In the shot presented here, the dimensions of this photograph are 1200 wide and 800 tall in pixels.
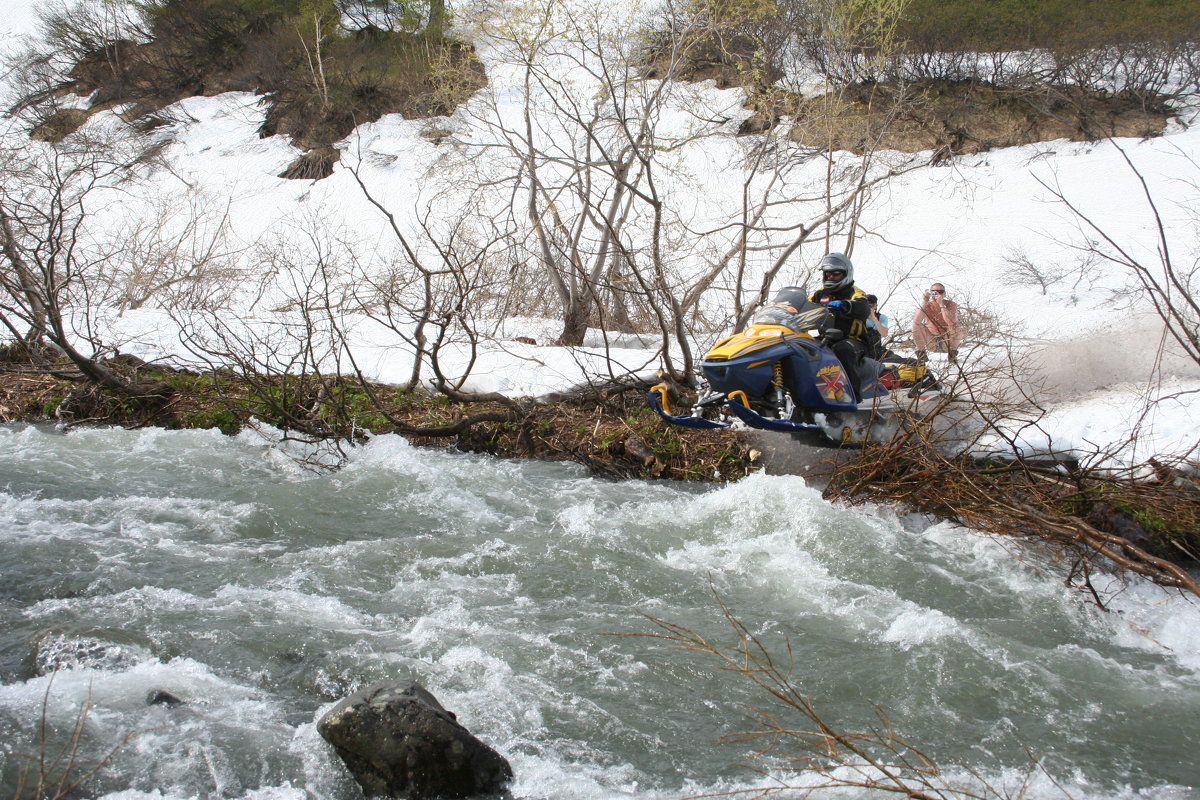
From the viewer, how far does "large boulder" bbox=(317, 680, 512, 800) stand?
361 centimetres

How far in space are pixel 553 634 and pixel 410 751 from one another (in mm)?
1561

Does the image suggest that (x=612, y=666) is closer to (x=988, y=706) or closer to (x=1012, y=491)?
(x=988, y=706)

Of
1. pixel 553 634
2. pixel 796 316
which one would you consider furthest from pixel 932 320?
pixel 553 634

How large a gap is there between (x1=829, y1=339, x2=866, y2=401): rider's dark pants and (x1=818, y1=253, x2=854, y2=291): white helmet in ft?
1.68

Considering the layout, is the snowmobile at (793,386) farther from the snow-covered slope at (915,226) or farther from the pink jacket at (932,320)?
the pink jacket at (932,320)

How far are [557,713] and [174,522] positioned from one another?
3.94m

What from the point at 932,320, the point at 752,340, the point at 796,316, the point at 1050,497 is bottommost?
the point at 1050,497

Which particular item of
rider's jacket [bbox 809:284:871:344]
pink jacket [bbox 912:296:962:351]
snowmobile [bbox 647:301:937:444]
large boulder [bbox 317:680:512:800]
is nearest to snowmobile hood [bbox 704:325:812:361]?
snowmobile [bbox 647:301:937:444]

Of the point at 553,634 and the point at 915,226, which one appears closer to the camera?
the point at 553,634

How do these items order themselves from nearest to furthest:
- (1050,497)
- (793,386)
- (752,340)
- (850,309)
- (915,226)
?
1. (1050,497)
2. (752,340)
3. (793,386)
4. (850,309)
5. (915,226)

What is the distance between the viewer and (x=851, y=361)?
7500 millimetres

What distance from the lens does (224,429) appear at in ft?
32.1

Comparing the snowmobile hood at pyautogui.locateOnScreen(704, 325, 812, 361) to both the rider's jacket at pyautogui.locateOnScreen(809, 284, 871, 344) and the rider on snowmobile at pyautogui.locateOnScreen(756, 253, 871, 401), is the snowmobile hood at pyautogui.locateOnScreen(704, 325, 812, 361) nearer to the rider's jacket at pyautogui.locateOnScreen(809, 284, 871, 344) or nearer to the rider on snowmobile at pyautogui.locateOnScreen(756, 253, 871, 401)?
the rider on snowmobile at pyautogui.locateOnScreen(756, 253, 871, 401)

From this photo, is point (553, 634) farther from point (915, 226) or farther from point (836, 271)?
point (915, 226)
